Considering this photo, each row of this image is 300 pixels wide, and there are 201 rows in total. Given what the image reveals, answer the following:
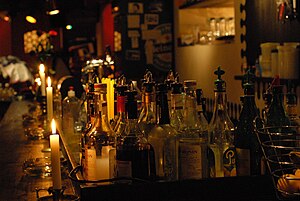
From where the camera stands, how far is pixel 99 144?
1572mm

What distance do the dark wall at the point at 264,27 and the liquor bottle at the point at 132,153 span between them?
2.20 meters

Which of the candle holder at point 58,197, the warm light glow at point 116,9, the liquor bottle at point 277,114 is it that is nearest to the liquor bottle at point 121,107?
the candle holder at point 58,197

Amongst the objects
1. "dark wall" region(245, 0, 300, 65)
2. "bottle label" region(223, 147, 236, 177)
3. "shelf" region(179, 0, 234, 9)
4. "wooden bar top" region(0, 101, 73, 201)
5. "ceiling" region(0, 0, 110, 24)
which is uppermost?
"ceiling" region(0, 0, 110, 24)

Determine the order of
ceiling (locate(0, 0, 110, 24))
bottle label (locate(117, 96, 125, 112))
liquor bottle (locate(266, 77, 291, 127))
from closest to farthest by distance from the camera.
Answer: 1. bottle label (locate(117, 96, 125, 112))
2. liquor bottle (locate(266, 77, 291, 127))
3. ceiling (locate(0, 0, 110, 24))

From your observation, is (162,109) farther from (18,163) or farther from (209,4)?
(209,4)

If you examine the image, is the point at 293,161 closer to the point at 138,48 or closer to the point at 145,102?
the point at 145,102

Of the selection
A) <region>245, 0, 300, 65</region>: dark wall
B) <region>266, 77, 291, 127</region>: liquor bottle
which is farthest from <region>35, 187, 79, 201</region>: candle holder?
<region>245, 0, 300, 65</region>: dark wall

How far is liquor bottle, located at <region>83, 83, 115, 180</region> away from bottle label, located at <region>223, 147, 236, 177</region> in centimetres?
32

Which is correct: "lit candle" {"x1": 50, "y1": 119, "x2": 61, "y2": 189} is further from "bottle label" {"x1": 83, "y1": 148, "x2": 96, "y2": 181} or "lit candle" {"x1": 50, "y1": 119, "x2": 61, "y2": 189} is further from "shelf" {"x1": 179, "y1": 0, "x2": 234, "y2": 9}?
"shelf" {"x1": 179, "y1": 0, "x2": 234, "y2": 9}

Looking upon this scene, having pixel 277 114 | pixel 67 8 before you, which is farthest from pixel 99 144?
pixel 67 8

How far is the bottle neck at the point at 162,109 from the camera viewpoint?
1541 millimetres

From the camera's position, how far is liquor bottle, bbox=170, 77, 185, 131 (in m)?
1.55

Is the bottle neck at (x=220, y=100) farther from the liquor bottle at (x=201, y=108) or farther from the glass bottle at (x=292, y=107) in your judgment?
the glass bottle at (x=292, y=107)

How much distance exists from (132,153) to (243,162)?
0.32m
